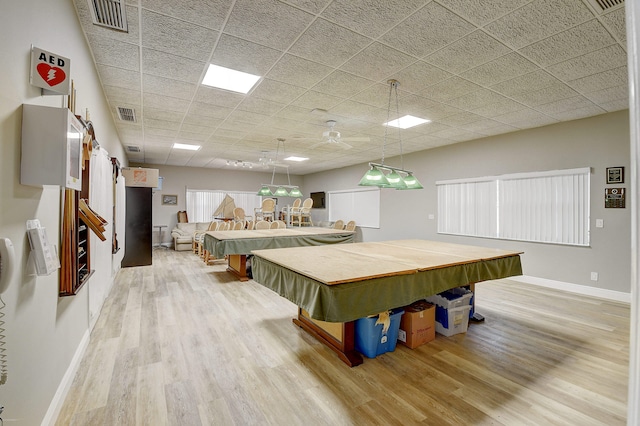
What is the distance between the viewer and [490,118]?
462 cm

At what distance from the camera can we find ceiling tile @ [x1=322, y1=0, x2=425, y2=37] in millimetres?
2154

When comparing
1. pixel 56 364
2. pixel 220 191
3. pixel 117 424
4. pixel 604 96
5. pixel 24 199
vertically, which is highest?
pixel 604 96

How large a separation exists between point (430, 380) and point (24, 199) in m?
2.83

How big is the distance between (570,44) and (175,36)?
3.46 m

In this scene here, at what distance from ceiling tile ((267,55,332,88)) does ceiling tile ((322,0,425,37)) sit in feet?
2.23

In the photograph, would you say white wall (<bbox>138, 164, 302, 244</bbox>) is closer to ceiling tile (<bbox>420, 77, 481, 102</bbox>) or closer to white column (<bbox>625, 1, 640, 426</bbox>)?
ceiling tile (<bbox>420, 77, 481, 102</bbox>)

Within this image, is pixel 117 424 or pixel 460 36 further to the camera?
pixel 460 36

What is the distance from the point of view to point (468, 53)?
9.12 feet

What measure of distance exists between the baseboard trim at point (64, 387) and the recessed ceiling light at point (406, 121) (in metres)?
4.75

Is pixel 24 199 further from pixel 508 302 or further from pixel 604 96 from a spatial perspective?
pixel 604 96

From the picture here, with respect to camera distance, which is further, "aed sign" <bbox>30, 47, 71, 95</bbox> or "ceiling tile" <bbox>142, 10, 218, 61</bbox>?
"ceiling tile" <bbox>142, 10, 218, 61</bbox>

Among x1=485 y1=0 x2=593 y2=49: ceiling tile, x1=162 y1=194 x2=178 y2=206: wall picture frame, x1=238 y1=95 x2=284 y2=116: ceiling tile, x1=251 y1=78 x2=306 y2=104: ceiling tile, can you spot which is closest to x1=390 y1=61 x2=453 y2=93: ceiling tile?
x1=485 y1=0 x2=593 y2=49: ceiling tile

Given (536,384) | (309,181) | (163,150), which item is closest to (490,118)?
(536,384)

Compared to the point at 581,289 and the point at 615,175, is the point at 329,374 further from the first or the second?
the point at 615,175
